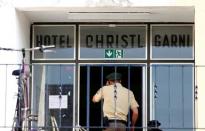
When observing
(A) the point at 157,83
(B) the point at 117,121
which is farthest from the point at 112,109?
(A) the point at 157,83

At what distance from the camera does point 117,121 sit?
11367mm

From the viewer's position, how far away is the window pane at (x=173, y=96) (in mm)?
12367

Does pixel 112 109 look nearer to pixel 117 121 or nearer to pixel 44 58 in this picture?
pixel 117 121

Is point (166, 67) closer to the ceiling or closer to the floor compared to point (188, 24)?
closer to the floor

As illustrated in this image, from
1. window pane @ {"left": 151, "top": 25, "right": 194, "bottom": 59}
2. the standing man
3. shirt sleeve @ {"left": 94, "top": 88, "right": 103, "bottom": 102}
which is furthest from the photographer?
window pane @ {"left": 151, "top": 25, "right": 194, "bottom": 59}

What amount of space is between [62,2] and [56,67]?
5.30ft

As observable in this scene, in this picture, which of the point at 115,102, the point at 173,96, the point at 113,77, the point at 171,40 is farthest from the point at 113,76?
the point at 171,40

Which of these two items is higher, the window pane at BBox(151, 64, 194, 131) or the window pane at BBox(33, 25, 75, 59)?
the window pane at BBox(33, 25, 75, 59)

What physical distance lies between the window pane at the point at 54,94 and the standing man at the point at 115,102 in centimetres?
104

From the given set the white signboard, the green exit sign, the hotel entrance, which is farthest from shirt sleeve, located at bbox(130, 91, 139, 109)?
the white signboard

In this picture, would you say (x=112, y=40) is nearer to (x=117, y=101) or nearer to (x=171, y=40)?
(x=171, y=40)

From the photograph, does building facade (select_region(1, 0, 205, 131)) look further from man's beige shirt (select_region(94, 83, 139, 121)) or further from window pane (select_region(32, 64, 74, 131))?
man's beige shirt (select_region(94, 83, 139, 121))

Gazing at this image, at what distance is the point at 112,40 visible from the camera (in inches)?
504

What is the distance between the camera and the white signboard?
12514 mm
